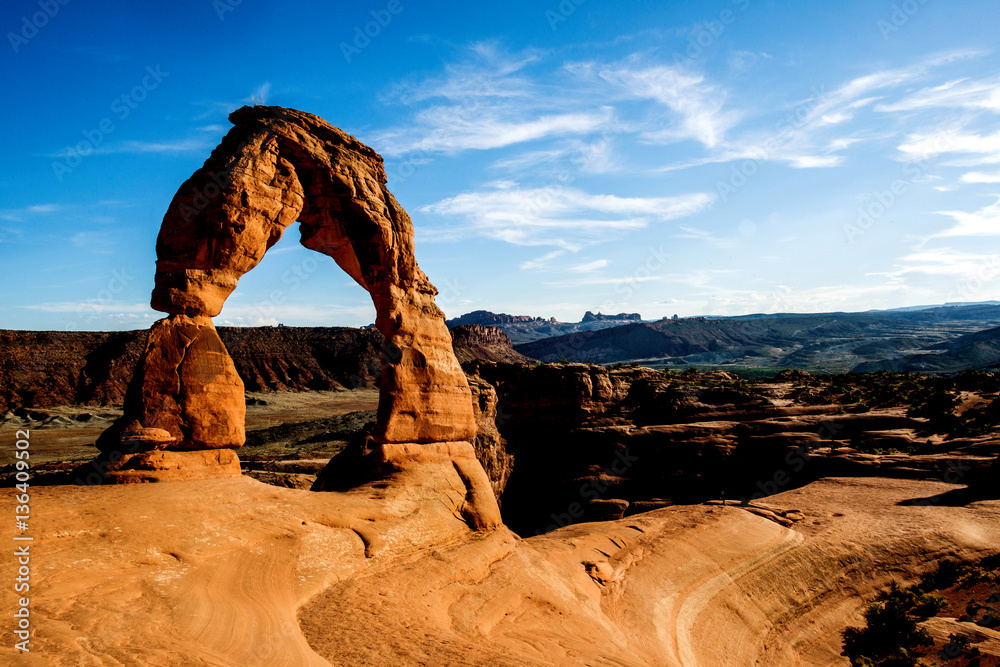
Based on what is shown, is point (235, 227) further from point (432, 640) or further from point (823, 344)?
point (823, 344)

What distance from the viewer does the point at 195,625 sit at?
17.9 feet

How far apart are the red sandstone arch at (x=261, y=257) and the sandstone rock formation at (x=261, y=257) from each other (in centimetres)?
2

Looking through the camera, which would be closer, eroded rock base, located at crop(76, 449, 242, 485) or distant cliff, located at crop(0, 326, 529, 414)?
eroded rock base, located at crop(76, 449, 242, 485)

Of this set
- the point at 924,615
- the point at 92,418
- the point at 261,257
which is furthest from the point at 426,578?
the point at 92,418

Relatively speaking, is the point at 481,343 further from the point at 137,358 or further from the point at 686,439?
the point at 686,439

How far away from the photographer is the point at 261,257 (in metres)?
10.4

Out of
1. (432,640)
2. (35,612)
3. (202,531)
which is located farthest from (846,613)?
(35,612)

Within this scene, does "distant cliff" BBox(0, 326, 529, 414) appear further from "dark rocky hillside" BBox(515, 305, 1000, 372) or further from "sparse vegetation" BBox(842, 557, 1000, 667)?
"dark rocky hillside" BBox(515, 305, 1000, 372)

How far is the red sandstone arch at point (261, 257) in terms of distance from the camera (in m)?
9.01

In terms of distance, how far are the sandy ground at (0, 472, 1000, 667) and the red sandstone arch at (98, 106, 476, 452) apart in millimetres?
1313

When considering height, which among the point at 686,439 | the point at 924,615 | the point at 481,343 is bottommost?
the point at 924,615

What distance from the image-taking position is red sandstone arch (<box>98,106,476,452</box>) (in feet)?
29.6

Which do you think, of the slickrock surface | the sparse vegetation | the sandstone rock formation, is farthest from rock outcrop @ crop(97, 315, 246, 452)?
the slickrock surface

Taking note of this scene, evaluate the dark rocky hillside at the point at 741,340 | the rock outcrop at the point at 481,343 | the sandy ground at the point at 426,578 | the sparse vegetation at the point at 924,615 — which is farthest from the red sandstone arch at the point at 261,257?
the dark rocky hillside at the point at 741,340
